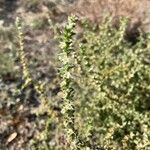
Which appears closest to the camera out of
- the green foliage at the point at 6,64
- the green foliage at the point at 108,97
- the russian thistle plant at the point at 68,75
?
the russian thistle plant at the point at 68,75

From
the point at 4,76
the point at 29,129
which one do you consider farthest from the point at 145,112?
the point at 4,76

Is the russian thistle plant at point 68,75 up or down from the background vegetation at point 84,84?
up

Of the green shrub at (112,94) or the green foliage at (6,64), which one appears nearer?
the green shrub at (112,94)

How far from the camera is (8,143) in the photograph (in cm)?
427

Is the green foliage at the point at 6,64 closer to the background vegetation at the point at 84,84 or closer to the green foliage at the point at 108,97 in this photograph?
the background vegetation at the point at 84,84

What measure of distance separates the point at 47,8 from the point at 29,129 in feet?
5.75

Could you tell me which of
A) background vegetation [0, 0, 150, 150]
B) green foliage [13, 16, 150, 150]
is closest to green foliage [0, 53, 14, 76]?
background vegetation [0, 0, 150, 150]

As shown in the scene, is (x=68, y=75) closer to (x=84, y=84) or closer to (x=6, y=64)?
(x=84, y=84)

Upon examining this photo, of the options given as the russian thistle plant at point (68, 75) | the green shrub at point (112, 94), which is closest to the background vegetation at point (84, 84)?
the green shrub at point (112, 94)

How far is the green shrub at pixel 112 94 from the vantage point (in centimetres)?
385

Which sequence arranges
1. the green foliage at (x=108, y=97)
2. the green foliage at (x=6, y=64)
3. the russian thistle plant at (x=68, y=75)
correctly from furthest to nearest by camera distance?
the green foliage at (x=6, y=64)
the green foliage at (x=108, y=97)
the russian thistle plant at (x=68, y=75)

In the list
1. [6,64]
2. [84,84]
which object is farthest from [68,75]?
[6,64]

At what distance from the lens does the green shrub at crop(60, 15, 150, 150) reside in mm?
3846

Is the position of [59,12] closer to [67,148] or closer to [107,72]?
[107,72]
